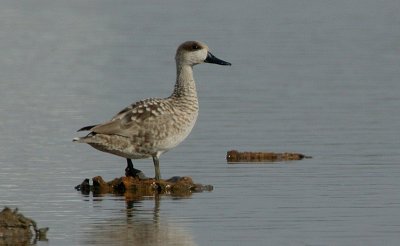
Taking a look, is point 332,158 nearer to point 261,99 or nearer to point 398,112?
point 398,112

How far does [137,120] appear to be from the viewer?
53.6ft

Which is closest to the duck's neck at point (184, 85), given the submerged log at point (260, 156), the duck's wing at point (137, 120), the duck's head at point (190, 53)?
the duck's head at point (190, 53)

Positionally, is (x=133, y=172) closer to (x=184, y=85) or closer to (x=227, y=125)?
(x=184, y=85)

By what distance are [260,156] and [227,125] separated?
11.2 ft

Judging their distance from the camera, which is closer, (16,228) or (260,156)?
(16,228)

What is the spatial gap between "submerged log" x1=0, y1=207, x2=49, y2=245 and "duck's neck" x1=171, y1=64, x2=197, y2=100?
4362 millimetres

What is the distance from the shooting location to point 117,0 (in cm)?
5503

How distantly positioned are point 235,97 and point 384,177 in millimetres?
8454

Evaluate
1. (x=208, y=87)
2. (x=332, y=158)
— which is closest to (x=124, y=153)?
(x=332, y=158)

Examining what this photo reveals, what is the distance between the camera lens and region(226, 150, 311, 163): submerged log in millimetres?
17672

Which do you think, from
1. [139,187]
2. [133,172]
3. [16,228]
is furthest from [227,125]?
[16,228]

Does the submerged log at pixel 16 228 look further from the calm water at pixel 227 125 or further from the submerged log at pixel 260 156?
the submerged log at pixel 260 156

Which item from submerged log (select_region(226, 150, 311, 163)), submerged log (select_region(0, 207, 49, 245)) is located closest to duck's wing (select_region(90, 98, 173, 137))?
submerged log (select_region(226, 150, 311, 163))

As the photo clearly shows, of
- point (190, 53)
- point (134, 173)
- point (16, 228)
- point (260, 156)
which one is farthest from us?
point (260, 156)
